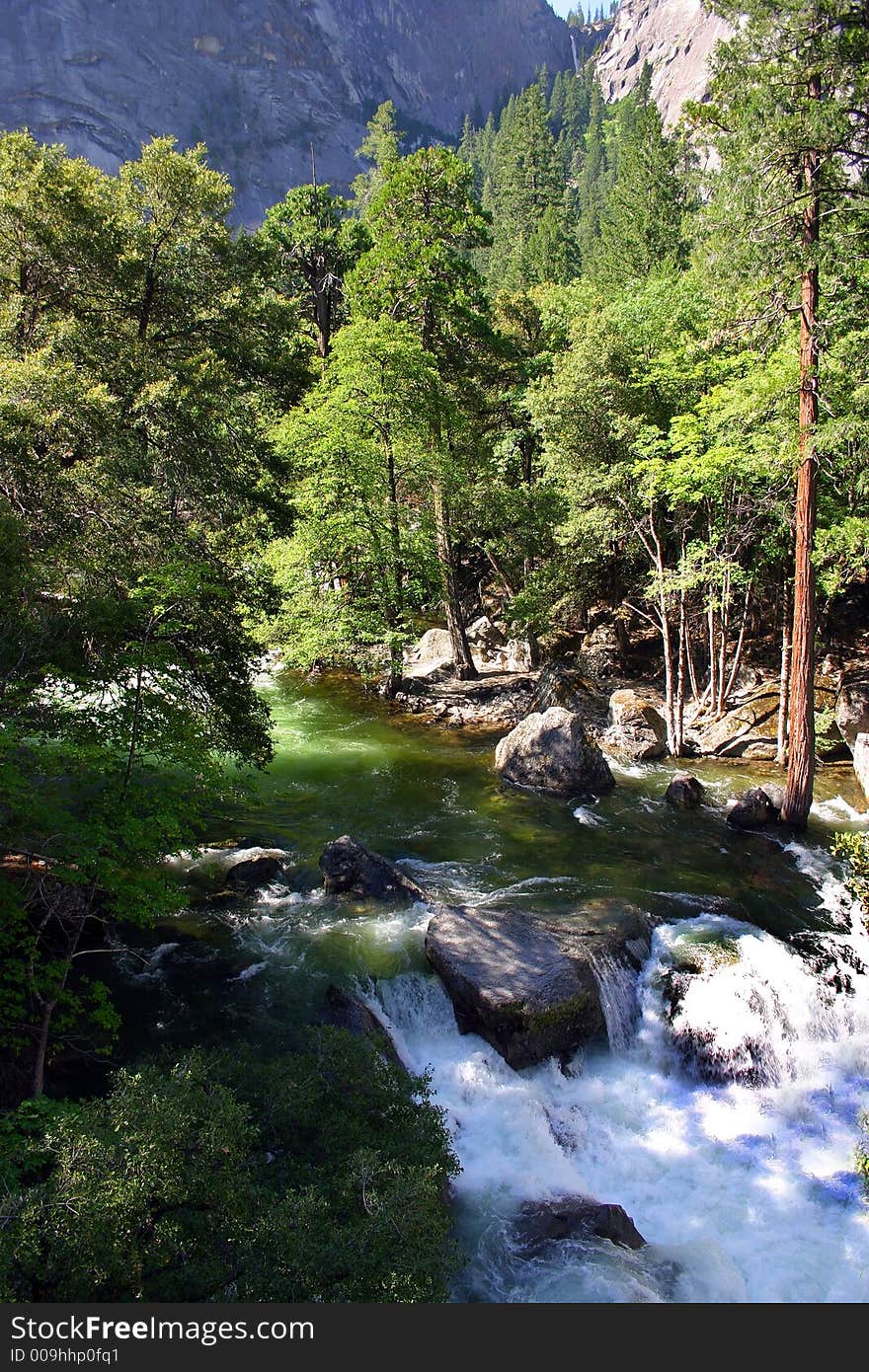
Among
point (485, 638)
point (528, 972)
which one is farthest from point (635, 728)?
point (528, 972)

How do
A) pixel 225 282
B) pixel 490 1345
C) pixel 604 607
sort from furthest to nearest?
pixel 604 607, pixel 225 282, pixel 490 1345

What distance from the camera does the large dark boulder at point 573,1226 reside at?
697 centimetres

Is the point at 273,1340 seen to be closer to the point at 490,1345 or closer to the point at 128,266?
the point at 490,1345

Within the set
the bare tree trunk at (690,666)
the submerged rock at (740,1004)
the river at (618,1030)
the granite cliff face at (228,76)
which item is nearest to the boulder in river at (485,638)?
the bare tree trunk at (690,666)

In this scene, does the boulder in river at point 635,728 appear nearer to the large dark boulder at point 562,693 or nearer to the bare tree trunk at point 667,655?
the bare tree trunk at point 667,655

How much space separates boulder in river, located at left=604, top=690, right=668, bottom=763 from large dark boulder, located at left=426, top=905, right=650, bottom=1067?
8090 mm

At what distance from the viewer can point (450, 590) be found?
22.2 meters

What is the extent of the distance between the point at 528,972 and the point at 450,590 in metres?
14.5

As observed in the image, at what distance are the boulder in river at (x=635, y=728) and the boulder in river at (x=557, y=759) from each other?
2.11 metres

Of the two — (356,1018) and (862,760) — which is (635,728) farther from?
(356,1018)

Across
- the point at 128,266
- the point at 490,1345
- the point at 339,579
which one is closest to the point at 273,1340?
the point at 490,1345

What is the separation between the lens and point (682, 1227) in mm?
7371

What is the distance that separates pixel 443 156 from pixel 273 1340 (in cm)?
2502

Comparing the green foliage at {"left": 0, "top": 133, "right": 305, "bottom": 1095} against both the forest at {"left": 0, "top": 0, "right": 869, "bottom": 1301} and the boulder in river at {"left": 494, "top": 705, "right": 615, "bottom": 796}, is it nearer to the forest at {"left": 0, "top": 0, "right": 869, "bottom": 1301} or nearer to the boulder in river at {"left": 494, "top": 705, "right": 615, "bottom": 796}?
the forest at {"left": 0, "top": 0, "right": 869, "bottom": 1301}
